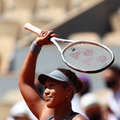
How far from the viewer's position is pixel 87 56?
334 cm

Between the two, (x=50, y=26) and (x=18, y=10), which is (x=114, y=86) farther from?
(x=18, y=10)

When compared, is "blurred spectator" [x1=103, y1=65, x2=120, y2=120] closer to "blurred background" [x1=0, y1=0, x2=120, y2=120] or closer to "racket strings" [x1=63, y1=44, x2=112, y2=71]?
"blurred background" [x1=0, y1=0, x2=120, y2=120]

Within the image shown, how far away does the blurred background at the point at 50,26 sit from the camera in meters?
8.72

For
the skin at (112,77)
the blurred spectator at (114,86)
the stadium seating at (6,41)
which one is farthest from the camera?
the stadium seating at (6,41)

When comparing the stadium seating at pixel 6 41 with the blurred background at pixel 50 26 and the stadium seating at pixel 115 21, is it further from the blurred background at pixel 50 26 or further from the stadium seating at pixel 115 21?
the stadium seating at pixel 115 21

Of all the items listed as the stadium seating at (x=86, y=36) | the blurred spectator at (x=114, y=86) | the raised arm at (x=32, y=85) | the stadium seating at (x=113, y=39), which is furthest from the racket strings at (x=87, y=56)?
the stadium seating at (x=86, y=36)

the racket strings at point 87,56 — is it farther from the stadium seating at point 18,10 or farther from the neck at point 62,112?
the stadium seating at point 18,10

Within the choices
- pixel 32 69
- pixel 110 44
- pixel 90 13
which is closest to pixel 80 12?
pixel 90 13

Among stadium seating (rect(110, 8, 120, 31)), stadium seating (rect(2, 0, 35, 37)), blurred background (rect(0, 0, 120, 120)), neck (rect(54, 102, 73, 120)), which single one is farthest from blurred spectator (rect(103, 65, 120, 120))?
stadium seating (rect(2, 0, 35, 37))

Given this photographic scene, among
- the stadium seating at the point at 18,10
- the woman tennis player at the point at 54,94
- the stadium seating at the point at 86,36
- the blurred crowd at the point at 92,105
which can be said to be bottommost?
the woman tennis player at the point at 54,94

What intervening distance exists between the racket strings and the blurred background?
4.61 meters

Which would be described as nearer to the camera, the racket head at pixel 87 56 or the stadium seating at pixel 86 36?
the racket head at pixel 87 56

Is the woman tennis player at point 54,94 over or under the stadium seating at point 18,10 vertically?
under

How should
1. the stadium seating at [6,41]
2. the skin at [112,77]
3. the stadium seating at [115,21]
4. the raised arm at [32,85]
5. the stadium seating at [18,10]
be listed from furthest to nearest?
1. the stadium seating at [18,10]
2. the stadium seating at [115,21]
3. the stadium seating at [6,41]
4. the skin at [112,77]
5. the raised arm at [32,85]
